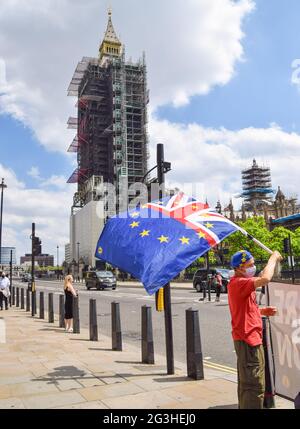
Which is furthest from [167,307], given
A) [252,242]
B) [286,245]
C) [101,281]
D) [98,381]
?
[252,242]

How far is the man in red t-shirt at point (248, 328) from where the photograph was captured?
4.05m

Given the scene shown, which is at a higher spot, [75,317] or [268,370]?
[268,370]

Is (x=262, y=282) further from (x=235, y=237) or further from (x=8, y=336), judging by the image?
(x=235, y=237)

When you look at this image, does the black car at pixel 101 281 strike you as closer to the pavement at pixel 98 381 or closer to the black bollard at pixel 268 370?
the pavement at pixel 98 381

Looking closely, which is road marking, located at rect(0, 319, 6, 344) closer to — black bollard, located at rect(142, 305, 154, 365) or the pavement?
the pavement

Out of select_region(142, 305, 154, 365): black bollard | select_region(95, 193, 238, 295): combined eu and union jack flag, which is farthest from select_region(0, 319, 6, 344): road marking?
select_region(95, 193, 238, 295): combined eu and union jack flag

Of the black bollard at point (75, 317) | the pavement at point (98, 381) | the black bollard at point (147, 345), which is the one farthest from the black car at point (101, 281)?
the black bollard at point (147, 345)

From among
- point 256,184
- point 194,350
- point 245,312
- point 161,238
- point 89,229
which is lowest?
point 194,350

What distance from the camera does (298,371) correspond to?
4344 millimetres

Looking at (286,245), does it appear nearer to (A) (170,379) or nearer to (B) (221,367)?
(B) (221,367)

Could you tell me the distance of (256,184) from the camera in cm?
14438

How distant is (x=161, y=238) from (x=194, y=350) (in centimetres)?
195
